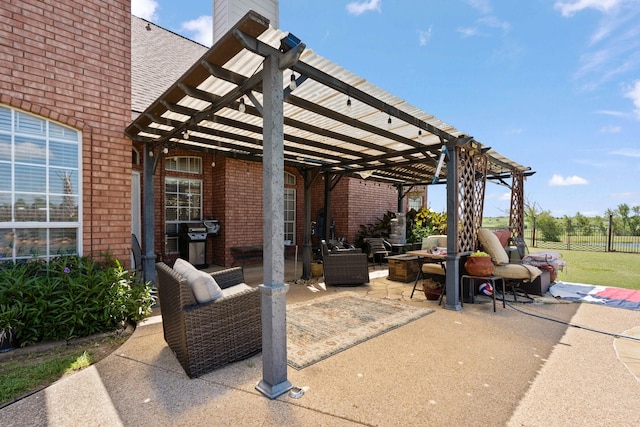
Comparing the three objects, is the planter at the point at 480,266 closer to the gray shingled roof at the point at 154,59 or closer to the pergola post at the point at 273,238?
the pergola post at the point at 273,238

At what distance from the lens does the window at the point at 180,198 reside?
7.03 meters

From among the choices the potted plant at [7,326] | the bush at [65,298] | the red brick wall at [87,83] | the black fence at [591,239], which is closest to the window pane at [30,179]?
the red brick wall at [87,83]

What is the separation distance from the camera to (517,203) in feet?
26.0

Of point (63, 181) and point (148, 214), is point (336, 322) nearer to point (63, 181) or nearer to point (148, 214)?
point (148, 214)

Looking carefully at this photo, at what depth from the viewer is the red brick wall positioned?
328 cm

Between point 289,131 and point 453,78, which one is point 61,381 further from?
point 453,78

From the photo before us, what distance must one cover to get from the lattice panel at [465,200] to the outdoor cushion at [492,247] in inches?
8.4

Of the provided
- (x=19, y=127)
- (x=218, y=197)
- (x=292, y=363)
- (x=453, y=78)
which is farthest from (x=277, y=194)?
(x=453, y=78)

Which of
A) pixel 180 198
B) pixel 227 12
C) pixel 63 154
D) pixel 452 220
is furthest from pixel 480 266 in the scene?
pixel 227 12

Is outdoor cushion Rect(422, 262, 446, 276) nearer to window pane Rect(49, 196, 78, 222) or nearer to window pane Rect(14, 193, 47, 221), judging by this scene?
window pane Rect(49, 196, 78, 222)

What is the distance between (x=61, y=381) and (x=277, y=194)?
7.68ft

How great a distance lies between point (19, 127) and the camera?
334 centimetres

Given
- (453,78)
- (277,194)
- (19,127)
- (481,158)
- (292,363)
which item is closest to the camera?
(277,194)

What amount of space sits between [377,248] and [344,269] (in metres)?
2.98
